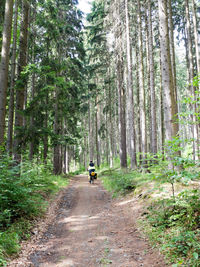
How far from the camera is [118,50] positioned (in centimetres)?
1648

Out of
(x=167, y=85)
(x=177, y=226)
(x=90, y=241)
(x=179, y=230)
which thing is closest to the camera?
(x=179, y=230)

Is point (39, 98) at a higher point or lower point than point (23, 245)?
higher

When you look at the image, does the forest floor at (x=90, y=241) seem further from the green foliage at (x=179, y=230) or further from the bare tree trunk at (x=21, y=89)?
the bare tree trunk at (x=21, y=89)

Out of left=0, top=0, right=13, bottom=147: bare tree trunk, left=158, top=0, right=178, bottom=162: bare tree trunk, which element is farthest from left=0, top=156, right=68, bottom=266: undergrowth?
left=158, top=0, right=178, bottom=162: bare tree trunk

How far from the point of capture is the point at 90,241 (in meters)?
5.34

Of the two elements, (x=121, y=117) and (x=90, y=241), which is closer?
(x=90, y=241)

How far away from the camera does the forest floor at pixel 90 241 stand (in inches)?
166

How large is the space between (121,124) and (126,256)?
539 inches

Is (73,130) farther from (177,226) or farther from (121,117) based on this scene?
(177,226)

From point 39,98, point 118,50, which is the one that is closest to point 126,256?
point 39,98

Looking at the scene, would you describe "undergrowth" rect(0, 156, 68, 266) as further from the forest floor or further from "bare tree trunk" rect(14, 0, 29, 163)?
"bare tree trunk" rect(14, 0, 29, 163)

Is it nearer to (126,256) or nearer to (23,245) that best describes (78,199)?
(23,245)

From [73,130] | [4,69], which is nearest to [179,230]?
[4,69]

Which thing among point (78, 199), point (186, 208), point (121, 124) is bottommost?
point (78, 199)
